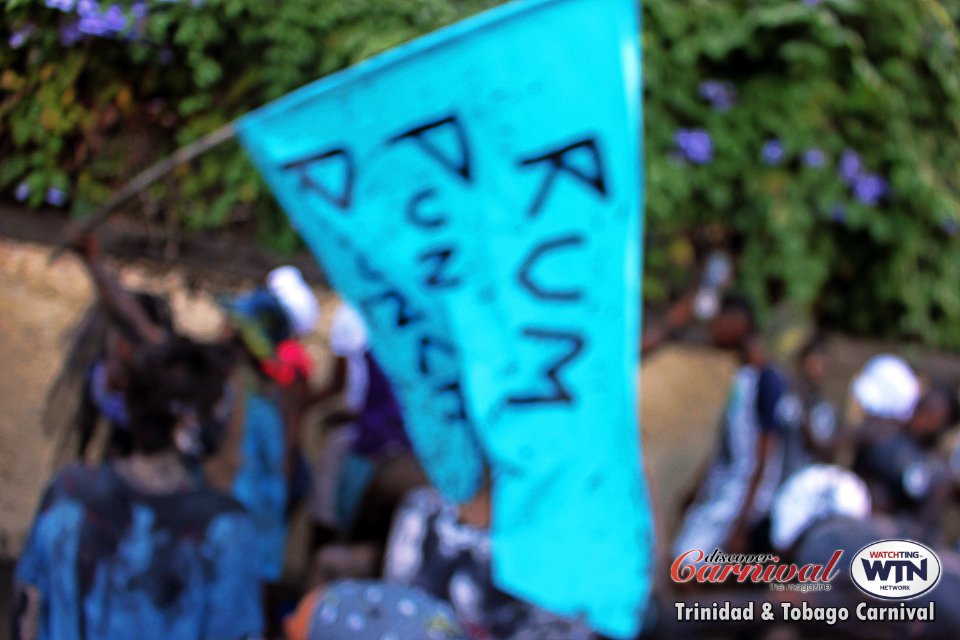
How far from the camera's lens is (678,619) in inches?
129

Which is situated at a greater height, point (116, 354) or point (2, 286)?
point (2, 286)

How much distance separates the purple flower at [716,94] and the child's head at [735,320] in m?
0.86

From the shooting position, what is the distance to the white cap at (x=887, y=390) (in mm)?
4828

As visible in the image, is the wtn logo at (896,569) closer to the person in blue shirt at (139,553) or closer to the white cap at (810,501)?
the white cap at (810,501)

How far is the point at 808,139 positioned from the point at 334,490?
2462 mm

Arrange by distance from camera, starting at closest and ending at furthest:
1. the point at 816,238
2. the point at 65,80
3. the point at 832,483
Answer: the point at 65,80
the point at 832,483
the point at 816,238

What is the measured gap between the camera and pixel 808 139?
170 inches

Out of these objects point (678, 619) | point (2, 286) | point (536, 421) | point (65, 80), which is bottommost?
point (678, 619)

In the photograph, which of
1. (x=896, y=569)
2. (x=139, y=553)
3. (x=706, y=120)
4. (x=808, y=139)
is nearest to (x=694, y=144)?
(x=706, y=120)

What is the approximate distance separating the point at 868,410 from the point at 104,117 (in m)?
3.58

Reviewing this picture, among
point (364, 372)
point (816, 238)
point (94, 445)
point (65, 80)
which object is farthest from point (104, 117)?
point (816, 238)

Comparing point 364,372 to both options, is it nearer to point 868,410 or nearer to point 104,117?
point 104,117

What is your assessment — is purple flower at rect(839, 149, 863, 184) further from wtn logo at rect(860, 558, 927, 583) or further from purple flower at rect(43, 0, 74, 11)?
purple flower at rect(43, 0, 74, 11)

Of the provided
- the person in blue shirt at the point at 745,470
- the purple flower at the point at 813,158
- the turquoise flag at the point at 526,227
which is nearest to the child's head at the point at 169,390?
the turquoise flag at the point at 526,227
